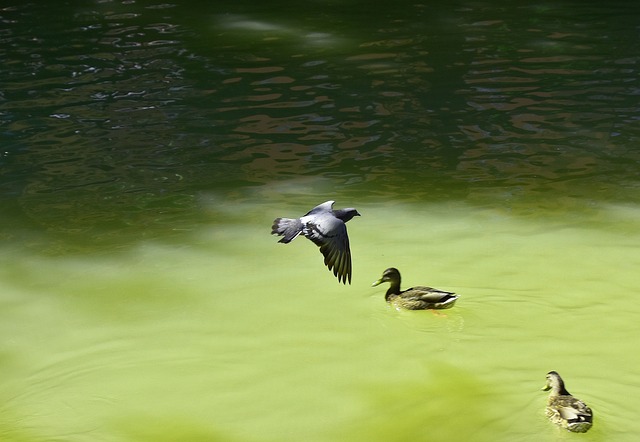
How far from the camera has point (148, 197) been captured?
9711mm

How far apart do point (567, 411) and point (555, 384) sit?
0.32m

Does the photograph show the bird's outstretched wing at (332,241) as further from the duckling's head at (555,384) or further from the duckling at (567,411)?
the duckling at (567,411)

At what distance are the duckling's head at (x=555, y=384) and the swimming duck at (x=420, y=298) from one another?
1254mm

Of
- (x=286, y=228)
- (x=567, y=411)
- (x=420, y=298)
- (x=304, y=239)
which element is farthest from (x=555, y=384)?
(x=304, y=239)

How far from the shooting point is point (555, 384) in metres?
5.81

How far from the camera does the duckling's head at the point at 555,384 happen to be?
5738 mm

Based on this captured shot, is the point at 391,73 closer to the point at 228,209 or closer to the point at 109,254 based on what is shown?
the point at 228,209

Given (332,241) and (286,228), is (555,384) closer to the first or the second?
(332,241)

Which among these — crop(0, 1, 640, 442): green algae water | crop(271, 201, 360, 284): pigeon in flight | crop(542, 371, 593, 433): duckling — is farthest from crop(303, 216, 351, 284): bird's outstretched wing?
crop(542, 371, 593, 433): duckling

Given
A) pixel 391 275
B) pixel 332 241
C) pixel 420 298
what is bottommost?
pixel 420 298

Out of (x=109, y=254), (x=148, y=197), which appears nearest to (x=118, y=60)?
(x=148, y=197)

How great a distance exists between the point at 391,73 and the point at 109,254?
5.91 meters

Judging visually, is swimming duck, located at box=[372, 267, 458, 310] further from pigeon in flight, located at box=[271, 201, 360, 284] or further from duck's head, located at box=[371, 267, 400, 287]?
pigeon in flight, located at box=[271, 201, 360, 284]

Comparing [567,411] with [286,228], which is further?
[286,228]
